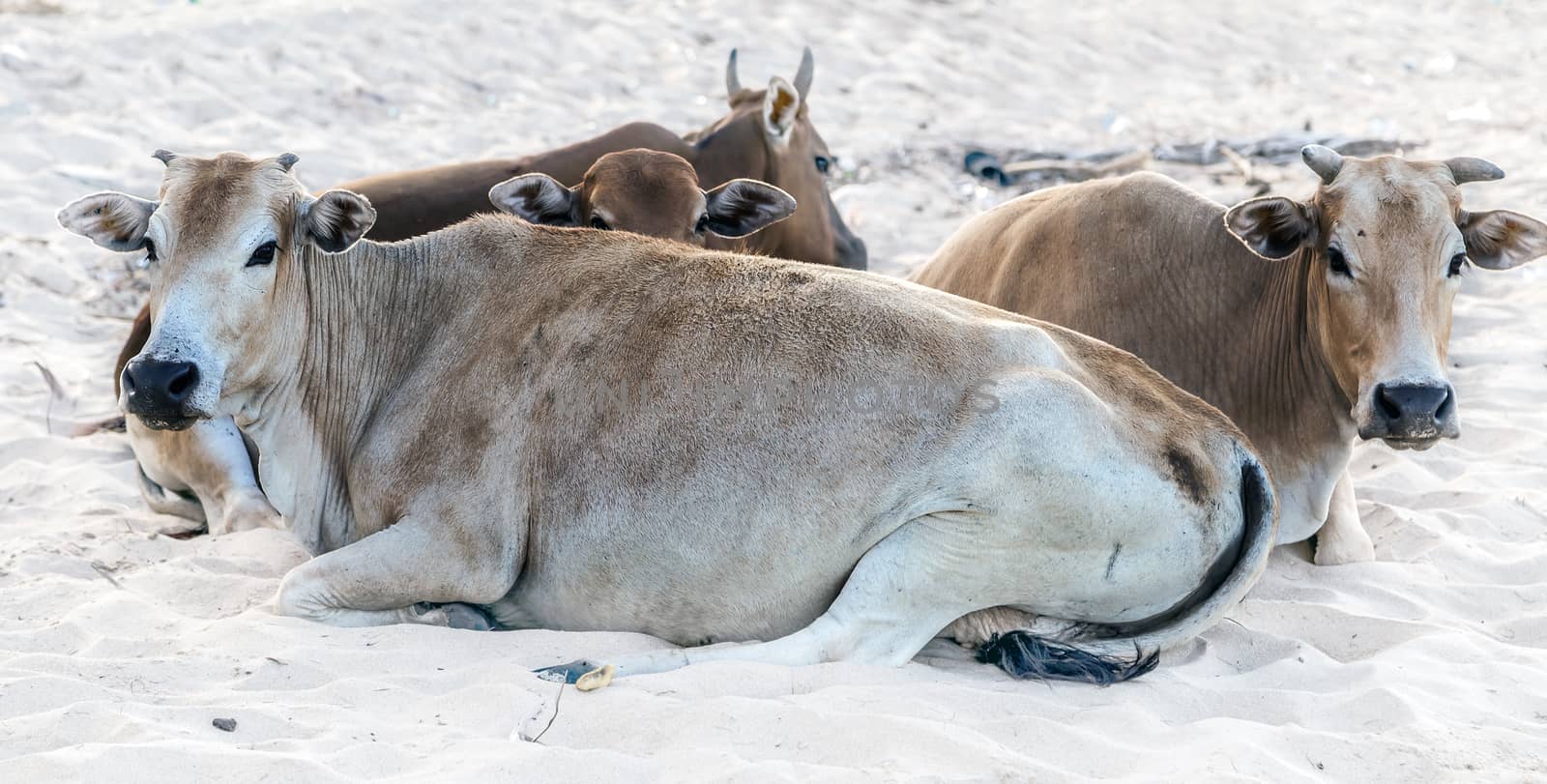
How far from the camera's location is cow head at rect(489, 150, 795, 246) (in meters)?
7.26

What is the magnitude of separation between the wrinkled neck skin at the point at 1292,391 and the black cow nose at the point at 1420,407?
2.05 ft

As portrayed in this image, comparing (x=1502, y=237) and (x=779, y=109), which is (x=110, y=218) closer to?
(x=779, y=109)

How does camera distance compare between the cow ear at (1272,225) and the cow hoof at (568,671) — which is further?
the cow ear at (1272,225)

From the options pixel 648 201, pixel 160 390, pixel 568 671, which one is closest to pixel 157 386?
pixel 160 390

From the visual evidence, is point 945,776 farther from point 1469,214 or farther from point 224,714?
point 1469,214

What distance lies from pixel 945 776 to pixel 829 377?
60.5 inches

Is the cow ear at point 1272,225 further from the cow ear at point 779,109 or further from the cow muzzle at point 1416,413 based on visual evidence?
the cow ear at point 779,109

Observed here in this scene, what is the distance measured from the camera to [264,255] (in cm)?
540

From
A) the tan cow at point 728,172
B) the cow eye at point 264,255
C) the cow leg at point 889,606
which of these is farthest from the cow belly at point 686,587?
the tan cow at point 728,172

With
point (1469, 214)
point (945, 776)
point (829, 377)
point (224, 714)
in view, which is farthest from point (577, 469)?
point (1469, 214)

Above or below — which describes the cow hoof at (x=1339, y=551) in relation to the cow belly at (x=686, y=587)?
below

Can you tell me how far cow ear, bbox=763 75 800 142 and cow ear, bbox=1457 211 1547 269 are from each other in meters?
4.57

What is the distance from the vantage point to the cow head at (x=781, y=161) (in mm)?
9469

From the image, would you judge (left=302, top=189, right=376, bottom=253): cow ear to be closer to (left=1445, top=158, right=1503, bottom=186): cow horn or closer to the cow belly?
the cow belly
